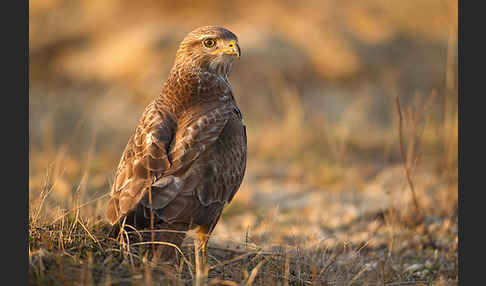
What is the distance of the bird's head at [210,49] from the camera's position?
4.69 m

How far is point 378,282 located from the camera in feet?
14.6

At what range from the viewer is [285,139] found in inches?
408

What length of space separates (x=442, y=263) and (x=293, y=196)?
3187 mm

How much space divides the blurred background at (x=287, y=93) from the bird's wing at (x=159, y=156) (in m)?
1.24

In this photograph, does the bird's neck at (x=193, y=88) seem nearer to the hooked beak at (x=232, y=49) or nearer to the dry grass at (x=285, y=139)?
the hooked beak at (x=232, y=49)

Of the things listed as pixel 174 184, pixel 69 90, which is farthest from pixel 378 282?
pixel 69 90

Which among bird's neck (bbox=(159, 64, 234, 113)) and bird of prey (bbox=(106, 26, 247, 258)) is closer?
bird of prey (bbox=(106, 26, 247, 258))

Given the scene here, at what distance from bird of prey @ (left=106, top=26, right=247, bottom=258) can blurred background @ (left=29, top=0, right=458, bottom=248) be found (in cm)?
127

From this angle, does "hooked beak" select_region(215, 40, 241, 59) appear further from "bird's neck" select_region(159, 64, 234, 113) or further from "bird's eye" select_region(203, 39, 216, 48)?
"bird's neck" select_region(159, 64, 234, 113)

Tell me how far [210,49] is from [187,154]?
3.78 feet

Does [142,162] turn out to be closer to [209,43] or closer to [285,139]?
[209,43]

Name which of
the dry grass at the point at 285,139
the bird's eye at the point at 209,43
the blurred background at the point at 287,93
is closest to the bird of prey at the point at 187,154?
the bird's eye at the point at 209,43

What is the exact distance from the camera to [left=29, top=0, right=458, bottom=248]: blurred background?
7.80 m

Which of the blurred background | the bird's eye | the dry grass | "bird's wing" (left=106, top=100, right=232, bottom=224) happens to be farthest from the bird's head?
the blurred background
